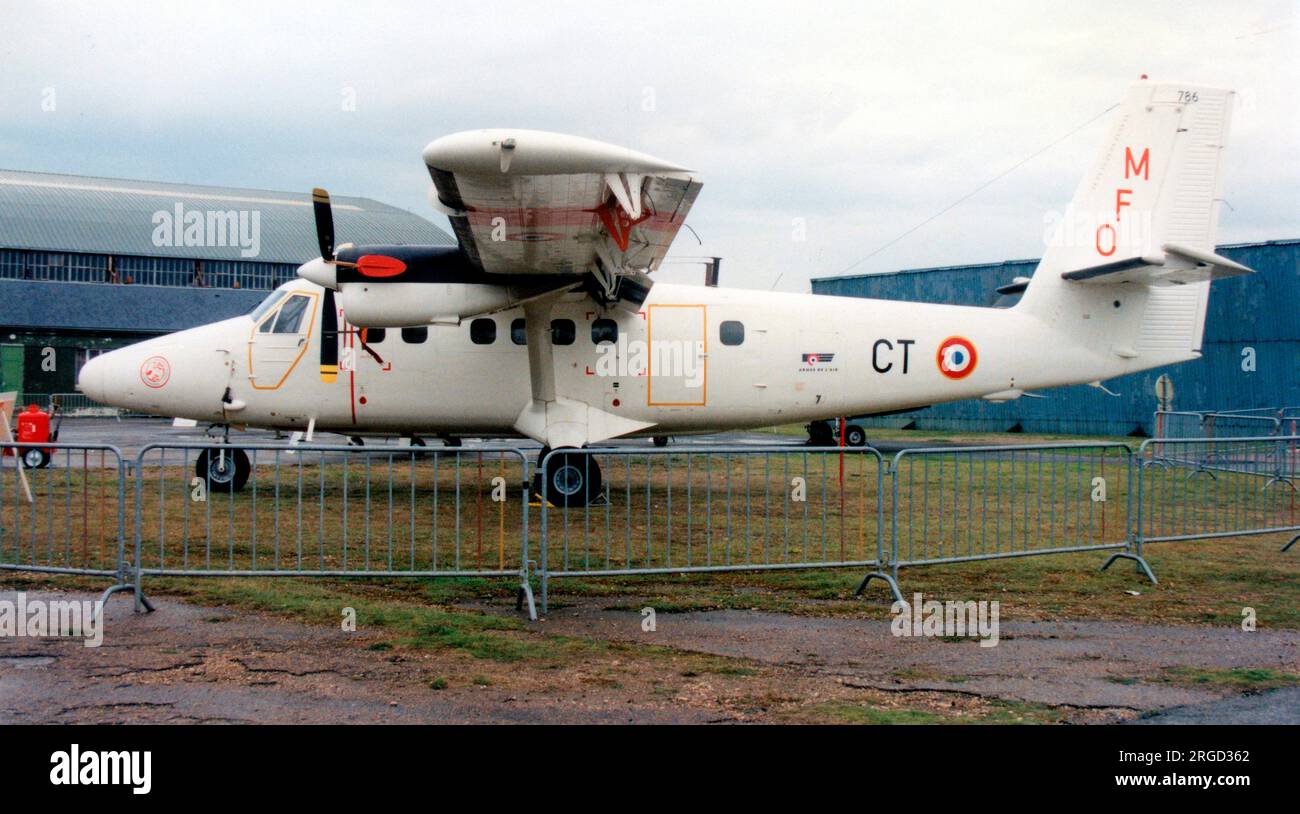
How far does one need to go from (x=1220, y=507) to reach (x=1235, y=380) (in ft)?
69.9

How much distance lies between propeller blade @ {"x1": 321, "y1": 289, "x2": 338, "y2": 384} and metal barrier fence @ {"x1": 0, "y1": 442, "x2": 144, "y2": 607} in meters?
2.99

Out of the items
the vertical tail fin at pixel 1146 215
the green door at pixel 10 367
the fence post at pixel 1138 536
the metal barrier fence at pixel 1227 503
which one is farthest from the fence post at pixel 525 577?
the green door at pixel 10 367

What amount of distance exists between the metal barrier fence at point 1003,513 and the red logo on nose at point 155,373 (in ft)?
31.2

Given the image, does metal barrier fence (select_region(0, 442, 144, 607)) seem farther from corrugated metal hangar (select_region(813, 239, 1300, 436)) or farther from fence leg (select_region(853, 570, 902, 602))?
corrugated metal hangar (select_region(813, 239, 1300, 436))

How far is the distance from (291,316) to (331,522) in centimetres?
373

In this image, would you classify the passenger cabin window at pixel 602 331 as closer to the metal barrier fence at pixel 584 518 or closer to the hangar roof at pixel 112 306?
the metal barrier fence at pixel 584 518

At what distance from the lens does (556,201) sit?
9.41m

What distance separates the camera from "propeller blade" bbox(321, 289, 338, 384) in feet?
42.9

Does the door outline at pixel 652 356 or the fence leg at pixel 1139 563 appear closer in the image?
the fence leg at pixel 1139 563

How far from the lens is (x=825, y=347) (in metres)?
14.0

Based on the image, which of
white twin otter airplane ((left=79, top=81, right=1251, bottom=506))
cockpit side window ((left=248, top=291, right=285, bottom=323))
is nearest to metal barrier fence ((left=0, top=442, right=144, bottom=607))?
white twin otter airplane ((left=79, top=81, right=1251, bottom=506))

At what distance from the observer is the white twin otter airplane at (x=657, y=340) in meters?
12.2

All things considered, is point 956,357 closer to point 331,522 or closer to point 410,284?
point 410,284
